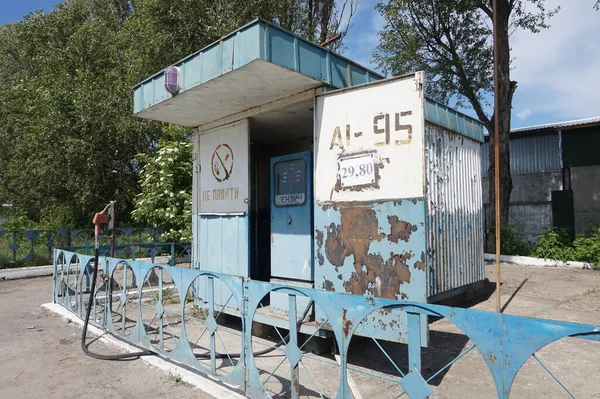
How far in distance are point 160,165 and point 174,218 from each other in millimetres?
2068

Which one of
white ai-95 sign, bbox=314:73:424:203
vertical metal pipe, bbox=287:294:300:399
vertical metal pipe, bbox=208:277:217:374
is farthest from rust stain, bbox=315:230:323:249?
vertical metal pipe, bbox=287:294:300:399

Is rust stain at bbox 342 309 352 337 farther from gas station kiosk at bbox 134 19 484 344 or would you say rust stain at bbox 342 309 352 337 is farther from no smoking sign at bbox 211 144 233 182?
no smoking sign at bbox 211 144 233 182

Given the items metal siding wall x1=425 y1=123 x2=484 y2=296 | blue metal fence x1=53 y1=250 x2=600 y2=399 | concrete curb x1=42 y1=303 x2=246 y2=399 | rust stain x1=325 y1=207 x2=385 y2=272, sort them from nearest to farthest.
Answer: blue metal fence x1=53 y1=250 x2=600 y2=399 → concrete curb x1=42 y1=303 x2=246 y2=399 → rust stain x1=325 y1=207 x2=385 y2=272 → metal siding wall x1=425 y1=123 x2=484 y2=296

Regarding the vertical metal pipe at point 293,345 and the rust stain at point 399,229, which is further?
the rust stain at point 399,229

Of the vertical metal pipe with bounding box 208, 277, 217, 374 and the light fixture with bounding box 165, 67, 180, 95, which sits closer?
the vertical metal pipe with bounding box 208, 277, 217, 374

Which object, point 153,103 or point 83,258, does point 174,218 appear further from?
point 153,103

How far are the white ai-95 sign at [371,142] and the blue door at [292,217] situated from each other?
560mm

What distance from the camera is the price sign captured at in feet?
15.6

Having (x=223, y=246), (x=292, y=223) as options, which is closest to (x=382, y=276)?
(x=292, y=223)

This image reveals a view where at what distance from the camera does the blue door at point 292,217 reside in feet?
18.9

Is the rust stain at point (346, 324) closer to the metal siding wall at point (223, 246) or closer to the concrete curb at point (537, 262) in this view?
the metal siding wall at point (223, 246)

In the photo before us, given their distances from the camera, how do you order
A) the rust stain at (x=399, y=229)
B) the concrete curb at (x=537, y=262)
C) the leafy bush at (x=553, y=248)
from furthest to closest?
the leafy bush at (x=553, y=248) → the concrete curb at (x=537, y=262) → the rust stain at (x=399, y=229)

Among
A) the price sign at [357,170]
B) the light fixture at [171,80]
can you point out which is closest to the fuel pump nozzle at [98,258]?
the light fixture at [171,80]

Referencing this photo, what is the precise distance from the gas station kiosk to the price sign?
0.05 feet
